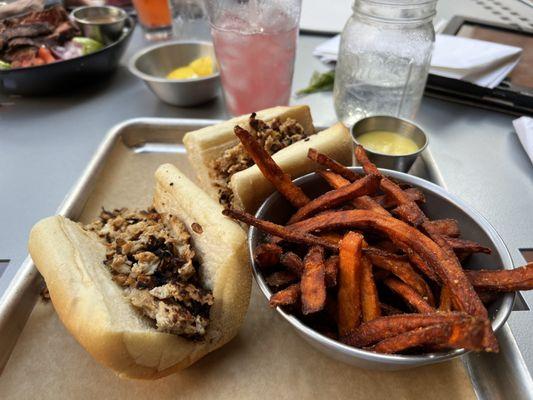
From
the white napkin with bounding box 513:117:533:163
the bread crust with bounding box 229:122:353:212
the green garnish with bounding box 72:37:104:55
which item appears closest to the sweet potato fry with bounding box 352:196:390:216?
the bread crust with bounding box 229:122:353:212

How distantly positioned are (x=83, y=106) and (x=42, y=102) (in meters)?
0.27

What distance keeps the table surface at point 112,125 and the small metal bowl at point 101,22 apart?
25 centimetres

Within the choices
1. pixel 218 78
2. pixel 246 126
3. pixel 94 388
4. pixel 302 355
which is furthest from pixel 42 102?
pixel 302 355

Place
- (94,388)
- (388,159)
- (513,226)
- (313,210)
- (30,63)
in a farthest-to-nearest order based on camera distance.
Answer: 1. (30,63)
2. (513,226)
3. (388,159)
4. (313,210)
5. (94,388)

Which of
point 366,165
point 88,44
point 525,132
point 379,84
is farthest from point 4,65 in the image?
point 525,132

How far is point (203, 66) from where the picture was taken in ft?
7.68

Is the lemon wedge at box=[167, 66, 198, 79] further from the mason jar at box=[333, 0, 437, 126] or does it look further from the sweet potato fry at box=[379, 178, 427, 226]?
the sweet potato fry at box=[379, 178, 427, 226]

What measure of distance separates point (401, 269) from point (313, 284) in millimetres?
249

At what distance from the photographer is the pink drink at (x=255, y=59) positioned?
1853 mm

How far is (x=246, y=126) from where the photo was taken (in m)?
1.60

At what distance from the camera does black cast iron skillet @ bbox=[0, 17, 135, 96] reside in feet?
7.27

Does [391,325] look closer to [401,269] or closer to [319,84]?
[401,269]

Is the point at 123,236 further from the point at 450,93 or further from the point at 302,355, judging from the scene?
the point at 450,93

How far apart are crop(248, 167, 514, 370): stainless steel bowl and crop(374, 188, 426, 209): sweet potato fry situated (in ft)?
0.27
